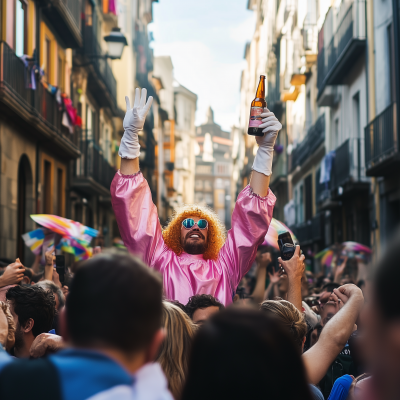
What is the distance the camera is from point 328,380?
4.45 metres

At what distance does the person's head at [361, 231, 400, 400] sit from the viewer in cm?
123

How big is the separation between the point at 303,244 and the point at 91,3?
38.1 ft

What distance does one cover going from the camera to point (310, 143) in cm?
2388

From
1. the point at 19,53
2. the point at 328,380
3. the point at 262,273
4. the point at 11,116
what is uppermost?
the point at 19,53

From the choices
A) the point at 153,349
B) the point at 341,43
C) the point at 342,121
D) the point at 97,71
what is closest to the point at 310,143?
the point at 342,121

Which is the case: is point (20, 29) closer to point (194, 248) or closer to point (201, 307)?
point (194, 248)

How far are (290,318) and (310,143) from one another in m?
21.2

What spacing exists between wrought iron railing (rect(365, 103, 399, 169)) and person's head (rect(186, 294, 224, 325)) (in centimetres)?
958

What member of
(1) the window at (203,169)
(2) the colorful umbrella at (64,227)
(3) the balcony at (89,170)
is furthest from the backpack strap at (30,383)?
(1) the window at (203,169)

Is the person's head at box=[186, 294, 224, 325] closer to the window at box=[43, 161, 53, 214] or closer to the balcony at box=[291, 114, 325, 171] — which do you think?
the window at box=[43, 161, 53, 214]

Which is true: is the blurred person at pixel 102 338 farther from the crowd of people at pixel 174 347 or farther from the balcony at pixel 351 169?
the balcony at pixel 351 169

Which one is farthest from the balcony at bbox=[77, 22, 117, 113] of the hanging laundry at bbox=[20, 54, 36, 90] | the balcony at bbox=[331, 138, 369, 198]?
the balcony at bbox=[331, 138, 369, 198]

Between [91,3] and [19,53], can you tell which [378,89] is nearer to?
[19,53]

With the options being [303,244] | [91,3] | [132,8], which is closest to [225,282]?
[91,3]
